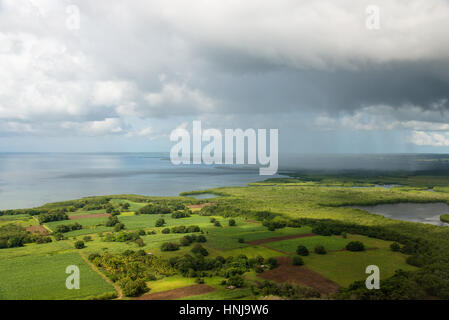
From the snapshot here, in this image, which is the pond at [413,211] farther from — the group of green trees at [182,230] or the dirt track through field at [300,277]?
the group of green trees at [182,230]

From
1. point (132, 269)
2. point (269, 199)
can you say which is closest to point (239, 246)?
point (132, 269)

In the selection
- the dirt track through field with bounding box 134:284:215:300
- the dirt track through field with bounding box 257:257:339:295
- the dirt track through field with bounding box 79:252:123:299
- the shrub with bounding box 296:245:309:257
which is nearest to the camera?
the dirt track through field with bounding box 134:284:215:300

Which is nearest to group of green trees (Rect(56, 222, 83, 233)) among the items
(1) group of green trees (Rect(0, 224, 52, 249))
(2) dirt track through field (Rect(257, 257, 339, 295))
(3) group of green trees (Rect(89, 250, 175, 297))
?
(1) group of green trees (Rect(0, 224, 52, 249))

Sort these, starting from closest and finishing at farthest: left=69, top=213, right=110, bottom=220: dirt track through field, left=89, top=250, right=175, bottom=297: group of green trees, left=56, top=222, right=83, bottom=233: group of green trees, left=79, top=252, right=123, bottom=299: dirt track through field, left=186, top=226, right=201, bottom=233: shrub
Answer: left=79, top=252, right=123, bottom=299: dirt track through field
left=89, top=250, right=175, bottom=297: group of green trees
left=186, top=226, right=201, bottom=233: shrub
left=56, top=222, right=83, bottom=233: group of green trees
left=69, top=213, right=110, bottom=220: dirt track through field

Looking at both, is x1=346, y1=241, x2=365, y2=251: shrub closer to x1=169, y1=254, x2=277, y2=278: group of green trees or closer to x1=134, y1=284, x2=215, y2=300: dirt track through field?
x1=169, y1=254, x2=277, y2=278: group of green trees
